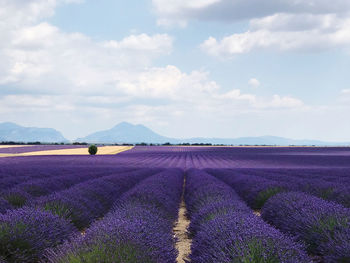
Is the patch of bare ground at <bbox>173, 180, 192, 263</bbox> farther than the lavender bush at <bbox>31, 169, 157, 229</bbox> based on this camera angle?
No

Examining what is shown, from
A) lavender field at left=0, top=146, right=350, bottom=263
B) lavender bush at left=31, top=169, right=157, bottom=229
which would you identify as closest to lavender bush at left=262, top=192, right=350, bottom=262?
lavender field at left=0, top=146, right=350, bottom=263

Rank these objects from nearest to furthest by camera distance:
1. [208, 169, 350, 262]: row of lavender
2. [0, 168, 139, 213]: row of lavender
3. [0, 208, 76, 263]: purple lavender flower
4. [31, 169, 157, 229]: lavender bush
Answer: [208, 169, 350, 262]: row of lavender
[0, 208, 76, 263]: purple lavender flower
[31, 169, 157, 229]: lavender bush
[0, 168, 139, 213]: row of lavender

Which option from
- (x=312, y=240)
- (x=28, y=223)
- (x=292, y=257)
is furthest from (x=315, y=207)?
(x=28, y=223)

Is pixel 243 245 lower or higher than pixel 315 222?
higher

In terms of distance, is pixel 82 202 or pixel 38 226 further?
pixel 82 202

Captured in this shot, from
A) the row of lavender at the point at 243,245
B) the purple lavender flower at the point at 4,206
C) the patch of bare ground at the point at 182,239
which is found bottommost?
the patch of bare ground at the point at 182,239

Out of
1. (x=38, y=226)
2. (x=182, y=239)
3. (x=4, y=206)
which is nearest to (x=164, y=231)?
(x=182, y=239)

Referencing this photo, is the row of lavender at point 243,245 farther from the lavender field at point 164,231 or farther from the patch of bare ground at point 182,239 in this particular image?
the patch of bare ground at point 182,239

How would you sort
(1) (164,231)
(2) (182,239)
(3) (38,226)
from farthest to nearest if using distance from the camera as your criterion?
(2) (182,239) < (1) (164,231) < (3) (38,226)

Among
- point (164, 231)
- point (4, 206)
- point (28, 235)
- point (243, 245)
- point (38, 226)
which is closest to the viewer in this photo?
point (243, 245)

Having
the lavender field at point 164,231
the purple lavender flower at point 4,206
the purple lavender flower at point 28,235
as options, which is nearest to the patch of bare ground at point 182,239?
the lavender field at point 164,231

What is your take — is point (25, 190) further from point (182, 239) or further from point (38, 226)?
point (182, 239)

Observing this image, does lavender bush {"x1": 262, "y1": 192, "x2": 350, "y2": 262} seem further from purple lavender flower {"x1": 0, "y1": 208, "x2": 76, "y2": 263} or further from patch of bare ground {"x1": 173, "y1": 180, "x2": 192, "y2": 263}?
purple lavender flower {"x1": 0, "y1": 208, "x2": 76, "y2": 263}

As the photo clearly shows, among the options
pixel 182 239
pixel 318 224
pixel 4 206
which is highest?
pixel 318 224
